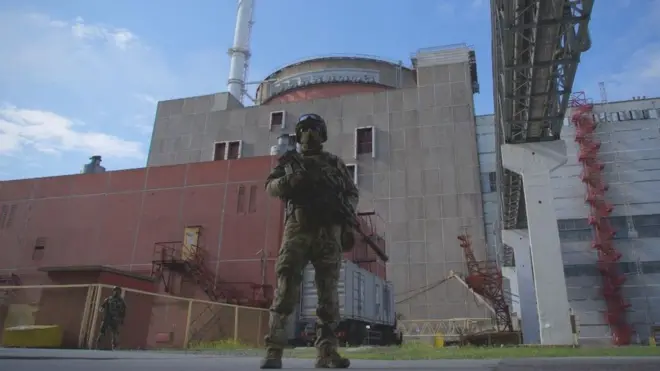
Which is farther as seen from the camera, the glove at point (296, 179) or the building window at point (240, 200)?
the building window at point (240, 200)

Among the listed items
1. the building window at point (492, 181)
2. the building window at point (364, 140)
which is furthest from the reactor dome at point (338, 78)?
the building window at point (492, 181)

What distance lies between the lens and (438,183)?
32.2 meters

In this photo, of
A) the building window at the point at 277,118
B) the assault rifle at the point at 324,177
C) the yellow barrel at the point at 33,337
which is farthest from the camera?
the building window at the point at 277,118

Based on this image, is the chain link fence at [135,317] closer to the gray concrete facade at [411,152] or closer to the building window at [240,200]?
the building window at [240,200]

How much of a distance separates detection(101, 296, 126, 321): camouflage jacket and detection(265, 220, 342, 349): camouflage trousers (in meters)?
8.35

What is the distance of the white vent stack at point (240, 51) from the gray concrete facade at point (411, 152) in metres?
7.29

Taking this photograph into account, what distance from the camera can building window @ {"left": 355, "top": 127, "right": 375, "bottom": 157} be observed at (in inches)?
1368

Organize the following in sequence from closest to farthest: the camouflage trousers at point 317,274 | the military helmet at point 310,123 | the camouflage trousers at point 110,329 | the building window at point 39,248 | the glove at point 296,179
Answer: the camouflage trousers at point 317,274
the glove at point 296,179
the military helmet at point 310,123
the camouflage trousers at point 110,329
the building window at point 39,248

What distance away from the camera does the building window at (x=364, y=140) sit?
34.8 meters

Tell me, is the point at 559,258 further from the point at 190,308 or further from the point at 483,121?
the point at 483,121

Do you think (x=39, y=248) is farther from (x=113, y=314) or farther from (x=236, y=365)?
(x=236, y=365)

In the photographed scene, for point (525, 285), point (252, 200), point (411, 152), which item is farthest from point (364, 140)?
point (252, 200)

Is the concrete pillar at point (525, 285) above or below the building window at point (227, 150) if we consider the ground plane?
below

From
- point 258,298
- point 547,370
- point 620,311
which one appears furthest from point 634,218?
point 547,370
